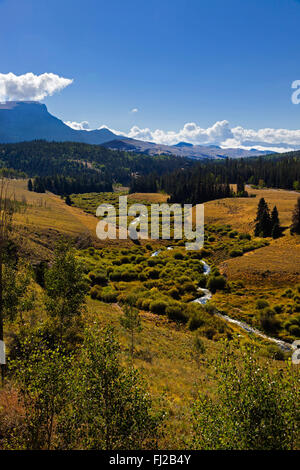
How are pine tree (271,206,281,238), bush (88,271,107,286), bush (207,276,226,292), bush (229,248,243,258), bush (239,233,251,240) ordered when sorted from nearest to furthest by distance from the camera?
1. bush (207,276,226,292)
2. bush (88,271,107,286)
3. bush (229,248,243,258)
4. pine tree (271,206,281,238)
5. bush (239,233,251,240)

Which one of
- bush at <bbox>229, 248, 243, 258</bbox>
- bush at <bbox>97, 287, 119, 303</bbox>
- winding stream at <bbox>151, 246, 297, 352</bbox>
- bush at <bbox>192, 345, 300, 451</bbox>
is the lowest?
winding stream at <bbox>151, 246, 297, 352</bbox>

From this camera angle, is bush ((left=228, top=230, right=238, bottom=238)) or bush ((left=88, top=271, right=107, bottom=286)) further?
bush ((left=228, top=230, right=238, bottom=238))

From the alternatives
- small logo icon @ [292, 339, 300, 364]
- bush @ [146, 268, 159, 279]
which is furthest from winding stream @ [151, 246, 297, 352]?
bush @ [146, 268, 159, 279]

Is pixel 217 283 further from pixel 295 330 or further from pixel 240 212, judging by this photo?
pixel 240 212

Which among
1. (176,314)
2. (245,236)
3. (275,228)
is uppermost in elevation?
(275,228)

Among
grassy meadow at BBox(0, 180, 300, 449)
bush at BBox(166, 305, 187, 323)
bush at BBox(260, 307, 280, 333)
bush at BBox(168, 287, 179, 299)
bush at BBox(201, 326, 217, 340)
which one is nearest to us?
grassy meadow at BBox(0, 180, 300, 449)

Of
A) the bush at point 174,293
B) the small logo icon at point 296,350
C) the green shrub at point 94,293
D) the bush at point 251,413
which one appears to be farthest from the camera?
the bush at point 174,293

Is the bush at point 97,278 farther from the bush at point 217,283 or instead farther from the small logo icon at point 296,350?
the small logo icon at point 296,350

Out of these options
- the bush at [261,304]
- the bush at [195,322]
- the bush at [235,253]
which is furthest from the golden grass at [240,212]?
the bush at [195,322]

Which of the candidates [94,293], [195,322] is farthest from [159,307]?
[94,293]

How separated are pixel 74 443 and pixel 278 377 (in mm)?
8824

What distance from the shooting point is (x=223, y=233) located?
99562 millimetres

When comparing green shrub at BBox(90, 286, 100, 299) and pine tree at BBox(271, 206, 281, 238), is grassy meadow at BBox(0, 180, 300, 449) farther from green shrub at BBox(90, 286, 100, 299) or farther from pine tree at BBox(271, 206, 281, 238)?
pine tree at BBox(271, 206, 281, 238)

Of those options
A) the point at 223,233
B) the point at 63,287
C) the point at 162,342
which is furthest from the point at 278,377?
the point at 223,233
